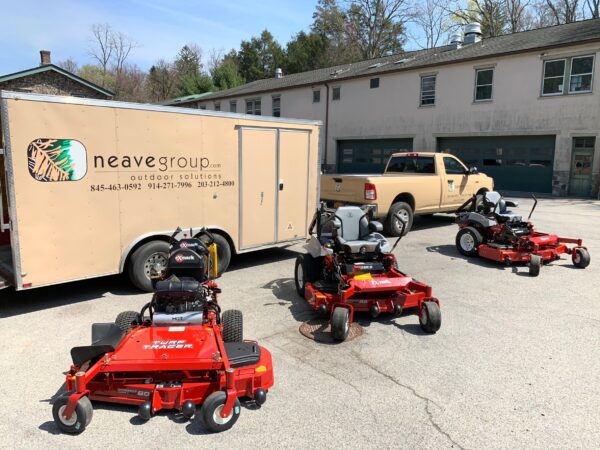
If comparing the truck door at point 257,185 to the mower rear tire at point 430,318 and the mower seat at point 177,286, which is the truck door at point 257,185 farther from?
the mower rear tire at point 430,318

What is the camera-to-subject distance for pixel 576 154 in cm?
2000

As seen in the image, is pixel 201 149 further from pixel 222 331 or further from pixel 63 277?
pixel 222 331

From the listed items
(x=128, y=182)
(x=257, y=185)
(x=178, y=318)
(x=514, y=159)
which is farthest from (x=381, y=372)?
(x=514, y=159)

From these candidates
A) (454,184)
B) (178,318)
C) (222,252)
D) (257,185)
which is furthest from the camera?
(454,184)

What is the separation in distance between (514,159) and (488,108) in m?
2.86

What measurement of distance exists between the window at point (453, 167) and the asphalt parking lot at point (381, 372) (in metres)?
5.49

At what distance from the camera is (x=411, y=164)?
41.9 feet

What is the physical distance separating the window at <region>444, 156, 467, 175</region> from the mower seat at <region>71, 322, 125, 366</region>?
1040cm

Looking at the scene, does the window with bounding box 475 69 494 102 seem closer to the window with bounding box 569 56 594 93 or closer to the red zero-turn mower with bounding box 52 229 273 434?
the window with bounding box 569 56 594 93

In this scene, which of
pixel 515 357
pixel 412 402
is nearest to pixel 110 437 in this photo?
pixel 412 402

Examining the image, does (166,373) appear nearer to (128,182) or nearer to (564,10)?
(128,182)

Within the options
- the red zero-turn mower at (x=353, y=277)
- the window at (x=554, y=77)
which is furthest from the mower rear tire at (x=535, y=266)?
the window at (x=554, y=77)

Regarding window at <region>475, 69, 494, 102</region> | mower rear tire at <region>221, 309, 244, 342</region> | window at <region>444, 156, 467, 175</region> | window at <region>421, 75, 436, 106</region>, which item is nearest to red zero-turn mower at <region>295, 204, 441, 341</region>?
mower rear tire at <region>221, 309, 244, 342</region>

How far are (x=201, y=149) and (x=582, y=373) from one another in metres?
5.59
